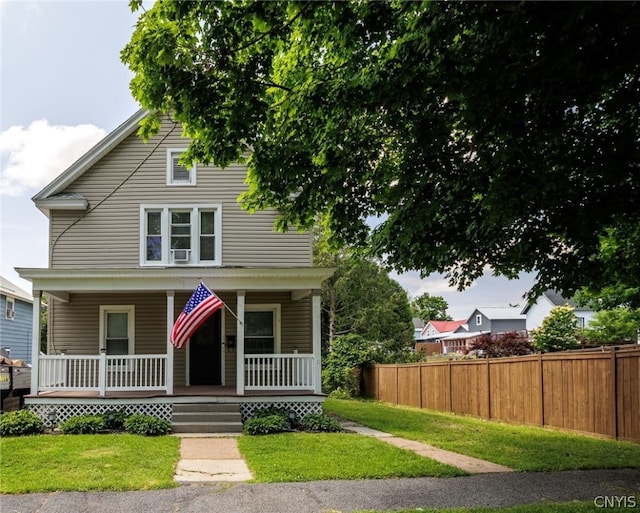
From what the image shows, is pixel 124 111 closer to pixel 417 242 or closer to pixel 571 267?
pixel 417 242

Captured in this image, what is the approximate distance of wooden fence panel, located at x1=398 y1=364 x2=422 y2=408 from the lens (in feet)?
65.5

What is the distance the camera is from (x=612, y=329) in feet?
86.7

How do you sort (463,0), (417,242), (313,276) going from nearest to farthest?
1. (463,0)
2. (417,242)
3. (313,276)

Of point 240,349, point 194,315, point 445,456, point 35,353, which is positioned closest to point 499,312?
point 240,349

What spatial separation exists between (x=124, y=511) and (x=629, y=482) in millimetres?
5921

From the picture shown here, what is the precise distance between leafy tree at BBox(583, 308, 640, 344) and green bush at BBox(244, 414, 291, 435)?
57.6 ft

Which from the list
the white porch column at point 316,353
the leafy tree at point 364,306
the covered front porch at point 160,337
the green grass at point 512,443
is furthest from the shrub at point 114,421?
the leafy tree at point 364,306

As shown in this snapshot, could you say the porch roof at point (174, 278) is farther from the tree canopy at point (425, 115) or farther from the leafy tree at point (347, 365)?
the leafy tree at point (347, 365)

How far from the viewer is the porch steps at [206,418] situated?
12445mm

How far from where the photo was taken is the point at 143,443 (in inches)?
420

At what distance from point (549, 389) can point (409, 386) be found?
26.0 ft

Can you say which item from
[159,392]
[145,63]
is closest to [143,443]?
[159,392]

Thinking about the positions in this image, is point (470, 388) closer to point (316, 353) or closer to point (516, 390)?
point (516, 390)

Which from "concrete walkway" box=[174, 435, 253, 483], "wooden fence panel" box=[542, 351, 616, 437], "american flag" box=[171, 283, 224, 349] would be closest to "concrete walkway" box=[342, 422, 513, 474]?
"concrete walkway" box=[174, 435, 253, 483]
